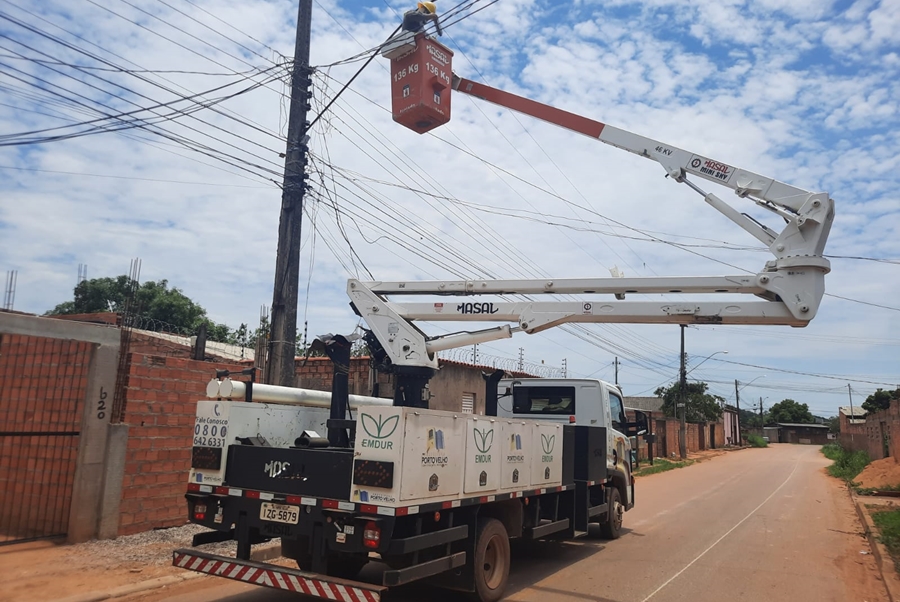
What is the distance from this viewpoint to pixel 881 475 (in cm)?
2220


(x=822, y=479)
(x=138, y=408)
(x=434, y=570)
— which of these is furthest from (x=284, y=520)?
(x=822, y=479)

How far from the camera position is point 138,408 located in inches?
344

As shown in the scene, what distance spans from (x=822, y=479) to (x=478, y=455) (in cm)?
2504

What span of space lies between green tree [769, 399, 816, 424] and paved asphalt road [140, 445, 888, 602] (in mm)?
106318

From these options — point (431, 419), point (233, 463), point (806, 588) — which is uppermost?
point (431, 419)

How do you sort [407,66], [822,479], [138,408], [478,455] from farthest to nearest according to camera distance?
1. [822,479]
2. [407,66]
3. [138,408]
4. [478,455]

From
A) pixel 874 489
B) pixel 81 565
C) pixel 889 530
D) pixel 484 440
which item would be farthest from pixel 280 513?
pixel 874 489

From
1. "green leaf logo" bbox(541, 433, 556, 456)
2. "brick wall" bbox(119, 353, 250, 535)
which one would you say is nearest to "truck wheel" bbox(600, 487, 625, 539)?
"green leaf logo" bbox(541, 433, 556, 456)

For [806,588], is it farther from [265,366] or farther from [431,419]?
[265,366]

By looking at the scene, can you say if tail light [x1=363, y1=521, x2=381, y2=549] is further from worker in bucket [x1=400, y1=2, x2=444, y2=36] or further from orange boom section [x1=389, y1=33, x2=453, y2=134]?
worker in bucket [x1=400, y1=2, x2=444, y2=36]

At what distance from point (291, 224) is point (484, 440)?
5038 mm

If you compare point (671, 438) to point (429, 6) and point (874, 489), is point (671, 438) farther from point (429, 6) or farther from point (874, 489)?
point (429, 6)

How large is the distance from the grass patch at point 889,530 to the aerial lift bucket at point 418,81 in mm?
8945

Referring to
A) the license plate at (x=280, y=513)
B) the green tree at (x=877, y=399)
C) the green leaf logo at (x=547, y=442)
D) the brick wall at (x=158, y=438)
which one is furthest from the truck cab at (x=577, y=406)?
the green tree at (x=877, y=399)
